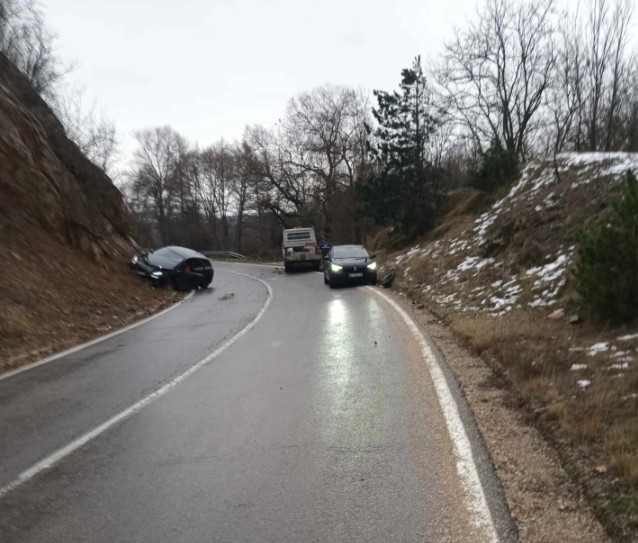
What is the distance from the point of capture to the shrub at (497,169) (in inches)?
937

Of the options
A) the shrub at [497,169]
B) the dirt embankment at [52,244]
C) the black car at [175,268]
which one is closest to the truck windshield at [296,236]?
the black car at [175,268]

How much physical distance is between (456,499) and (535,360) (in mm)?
3571

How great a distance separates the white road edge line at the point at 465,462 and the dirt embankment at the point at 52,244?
6.98 metres

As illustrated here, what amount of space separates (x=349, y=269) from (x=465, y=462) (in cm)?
1540

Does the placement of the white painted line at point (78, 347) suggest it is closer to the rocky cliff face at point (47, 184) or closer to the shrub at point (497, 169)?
the rocky cliff face at point (47, 184)

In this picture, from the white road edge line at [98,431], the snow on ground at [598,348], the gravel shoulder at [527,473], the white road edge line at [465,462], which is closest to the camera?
the gravel shoulder at [527,473]

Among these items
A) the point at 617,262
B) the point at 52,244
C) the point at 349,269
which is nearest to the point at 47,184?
the point at 52,244

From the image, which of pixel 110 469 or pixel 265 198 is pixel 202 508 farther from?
pixel 265 198

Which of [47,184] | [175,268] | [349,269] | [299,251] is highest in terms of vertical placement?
[47,184]

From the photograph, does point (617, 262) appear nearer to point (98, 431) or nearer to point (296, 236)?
point (98, 431)

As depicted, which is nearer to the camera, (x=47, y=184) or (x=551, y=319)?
(x=551, y=319)

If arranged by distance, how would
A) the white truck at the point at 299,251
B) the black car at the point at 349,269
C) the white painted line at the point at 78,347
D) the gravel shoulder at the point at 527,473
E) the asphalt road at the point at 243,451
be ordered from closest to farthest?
the gravel shoulder at the point at 527,473, the asphalt road at the point at 243,451, the white painted line at the point at 78,347, the black car at the point at 349,269, the white truck at the point at 299,251

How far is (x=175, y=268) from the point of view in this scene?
20.7 metres

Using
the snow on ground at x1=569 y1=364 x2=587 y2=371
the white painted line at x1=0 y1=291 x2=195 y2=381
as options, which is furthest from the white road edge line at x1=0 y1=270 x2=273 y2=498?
the snow on ground at x1=569 y1=364 x2=587 y2=371
